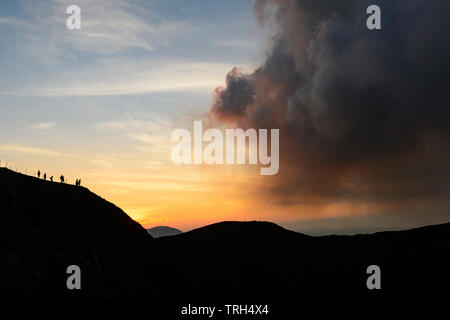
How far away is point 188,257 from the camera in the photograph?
265 ft

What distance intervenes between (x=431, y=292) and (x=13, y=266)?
2382 inches

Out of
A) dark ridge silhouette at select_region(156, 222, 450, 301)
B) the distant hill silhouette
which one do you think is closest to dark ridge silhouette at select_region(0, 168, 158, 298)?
the distant hill silhouette

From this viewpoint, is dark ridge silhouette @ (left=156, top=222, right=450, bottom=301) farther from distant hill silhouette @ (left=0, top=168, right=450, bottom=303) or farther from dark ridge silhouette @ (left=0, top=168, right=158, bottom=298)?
dark ridge silhouette @ (left=0, top=168, right=158, bottom=298)

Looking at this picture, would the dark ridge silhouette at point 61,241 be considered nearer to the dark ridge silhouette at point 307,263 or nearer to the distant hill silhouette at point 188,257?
the distant hill silhouette at point 188,257

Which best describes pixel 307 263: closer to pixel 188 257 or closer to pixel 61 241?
pixel 188 257

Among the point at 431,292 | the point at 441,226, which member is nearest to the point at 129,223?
the point at 431,292

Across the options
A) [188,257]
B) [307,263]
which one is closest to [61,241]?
[188,257]

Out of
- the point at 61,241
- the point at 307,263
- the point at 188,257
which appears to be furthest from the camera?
the point at 307,263

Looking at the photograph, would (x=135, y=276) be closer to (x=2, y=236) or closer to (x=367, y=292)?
(x=2, y=236)

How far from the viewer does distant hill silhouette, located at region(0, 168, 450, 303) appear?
2160 inches

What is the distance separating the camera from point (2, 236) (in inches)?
2005

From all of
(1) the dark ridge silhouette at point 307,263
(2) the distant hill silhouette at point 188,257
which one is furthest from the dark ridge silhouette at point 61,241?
(1) the dark ridge silhouette at point 307,263

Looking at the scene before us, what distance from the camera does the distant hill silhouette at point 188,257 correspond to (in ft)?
180

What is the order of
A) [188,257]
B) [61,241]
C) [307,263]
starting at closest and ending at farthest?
[61,241], [188,257], [307,263]
